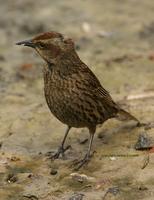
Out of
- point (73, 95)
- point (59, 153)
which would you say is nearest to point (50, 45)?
point (73, 95)

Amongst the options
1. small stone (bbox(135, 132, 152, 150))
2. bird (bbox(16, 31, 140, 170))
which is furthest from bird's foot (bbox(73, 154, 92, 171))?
small stone (bbox(135, 132, 152, 150))

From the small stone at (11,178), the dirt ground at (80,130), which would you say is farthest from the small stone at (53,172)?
the small stone at (11,178)

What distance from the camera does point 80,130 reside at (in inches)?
337

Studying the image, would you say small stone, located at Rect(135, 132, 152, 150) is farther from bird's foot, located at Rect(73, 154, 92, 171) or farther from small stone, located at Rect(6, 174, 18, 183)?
small stone, located at Rect(6, 174, 18, 183)

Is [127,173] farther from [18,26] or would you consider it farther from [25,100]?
[18,26]

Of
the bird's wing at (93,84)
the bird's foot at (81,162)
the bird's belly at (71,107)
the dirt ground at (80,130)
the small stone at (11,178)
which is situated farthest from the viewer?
the bird's wing at (93,84)

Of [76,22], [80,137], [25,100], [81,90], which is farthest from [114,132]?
[76,22]

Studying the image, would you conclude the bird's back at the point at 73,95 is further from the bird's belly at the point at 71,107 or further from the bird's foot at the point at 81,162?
the bird's foot at the point at 81,162

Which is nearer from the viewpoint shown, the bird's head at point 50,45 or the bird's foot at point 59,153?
the bird's head at point 50,45

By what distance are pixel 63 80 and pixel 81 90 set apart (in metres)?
0.21

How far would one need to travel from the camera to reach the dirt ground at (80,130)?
6.96 m

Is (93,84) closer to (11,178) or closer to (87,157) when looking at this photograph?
(87,157)

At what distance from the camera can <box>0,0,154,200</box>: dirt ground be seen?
6.96m

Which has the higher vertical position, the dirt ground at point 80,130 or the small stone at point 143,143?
the small stone at point 143,143
